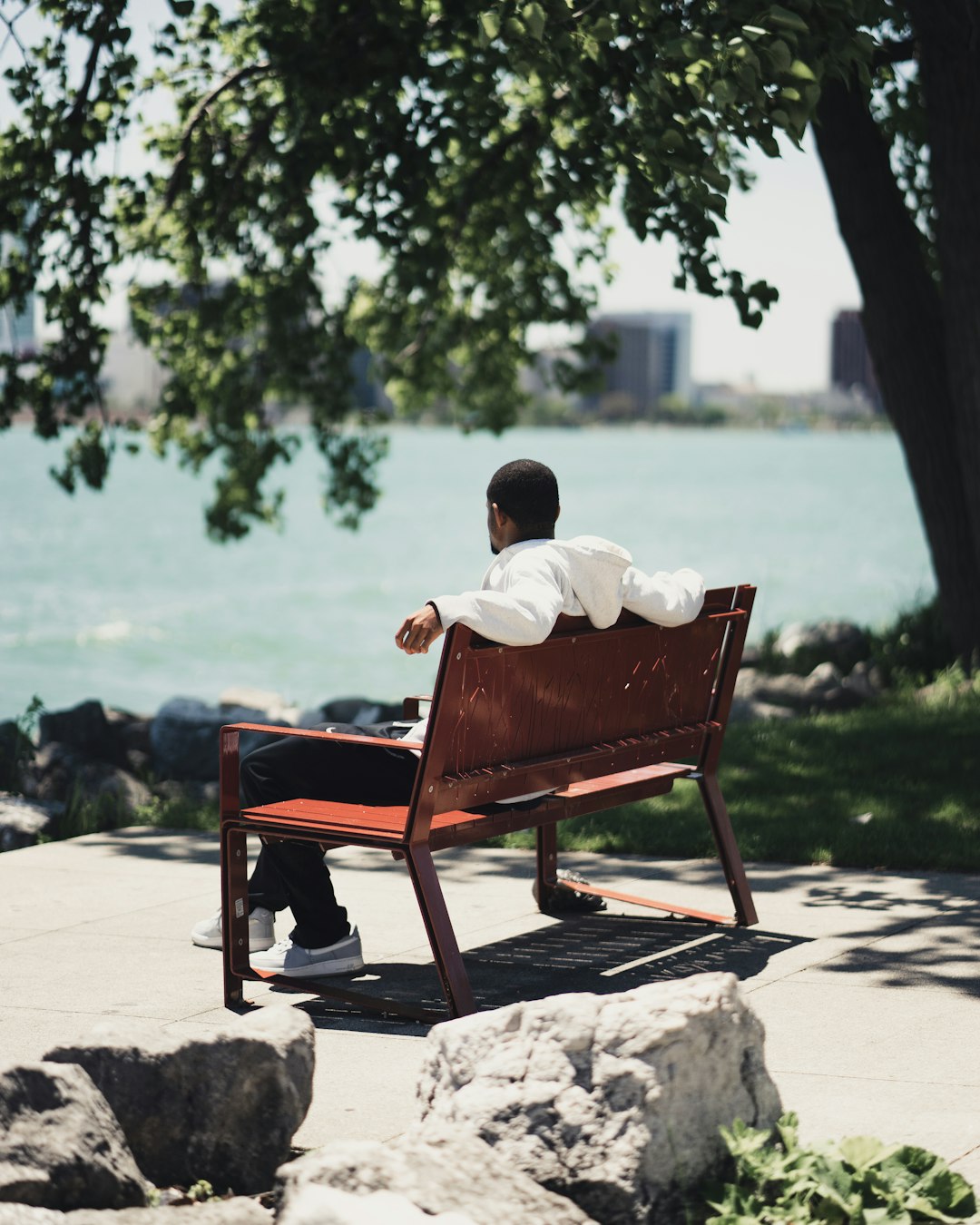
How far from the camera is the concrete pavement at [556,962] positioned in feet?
13.7

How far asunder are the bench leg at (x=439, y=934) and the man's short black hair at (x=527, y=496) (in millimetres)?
1068

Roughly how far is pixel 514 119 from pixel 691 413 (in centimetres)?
18452

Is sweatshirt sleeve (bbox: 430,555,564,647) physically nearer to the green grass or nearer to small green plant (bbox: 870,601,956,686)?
the green grass

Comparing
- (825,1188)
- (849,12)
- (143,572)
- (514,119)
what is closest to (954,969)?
(825,1188)

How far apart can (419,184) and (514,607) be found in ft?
24.7

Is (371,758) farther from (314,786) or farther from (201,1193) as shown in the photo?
(201,1193)

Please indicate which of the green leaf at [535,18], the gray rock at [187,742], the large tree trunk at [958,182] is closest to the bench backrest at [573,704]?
the green leaf at [535,18]

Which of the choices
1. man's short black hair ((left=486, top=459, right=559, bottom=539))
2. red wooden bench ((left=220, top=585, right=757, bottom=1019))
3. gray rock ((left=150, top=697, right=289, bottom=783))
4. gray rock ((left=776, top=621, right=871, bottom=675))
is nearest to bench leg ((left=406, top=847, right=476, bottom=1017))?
red wooden bench ((left=220, top=585, right=757, bottom=1019))

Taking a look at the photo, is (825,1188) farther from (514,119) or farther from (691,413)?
(691,413)

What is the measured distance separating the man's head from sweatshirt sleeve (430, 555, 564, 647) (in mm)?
216

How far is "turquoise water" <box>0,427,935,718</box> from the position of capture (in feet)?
104

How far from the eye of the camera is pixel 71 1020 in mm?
4816

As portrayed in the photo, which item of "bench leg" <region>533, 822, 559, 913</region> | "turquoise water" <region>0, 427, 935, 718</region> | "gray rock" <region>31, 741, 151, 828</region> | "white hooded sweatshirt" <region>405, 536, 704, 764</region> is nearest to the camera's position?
"white hooded sweatshirt" <region>405, 536, 704, 764</region>

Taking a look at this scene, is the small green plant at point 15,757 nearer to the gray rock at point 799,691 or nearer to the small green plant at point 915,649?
the gray rock at point 799,691
